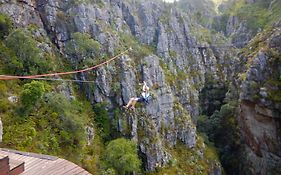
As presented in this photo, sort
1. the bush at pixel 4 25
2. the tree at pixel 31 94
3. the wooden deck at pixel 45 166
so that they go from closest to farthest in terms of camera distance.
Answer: the wooden deck at pixel 45 166, the tree at pixel 31 94, the bush at pixel 4 25

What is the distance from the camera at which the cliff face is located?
42094 millimetres

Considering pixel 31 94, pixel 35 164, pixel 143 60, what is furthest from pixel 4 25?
pixel 35 164

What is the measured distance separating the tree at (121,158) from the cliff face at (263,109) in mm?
20466

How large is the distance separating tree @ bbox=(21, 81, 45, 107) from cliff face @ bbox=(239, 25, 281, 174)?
2969cm

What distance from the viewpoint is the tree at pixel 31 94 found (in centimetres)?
2662

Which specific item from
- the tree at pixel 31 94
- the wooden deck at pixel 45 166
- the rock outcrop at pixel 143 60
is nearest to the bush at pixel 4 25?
the rock outcrop at pixel 143 60

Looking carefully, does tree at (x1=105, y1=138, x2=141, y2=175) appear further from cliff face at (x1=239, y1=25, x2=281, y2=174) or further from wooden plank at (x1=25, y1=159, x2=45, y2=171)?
cliff face at (x1=239, y1=25, x2=281, y2=174)

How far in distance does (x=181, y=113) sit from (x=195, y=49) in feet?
79.9

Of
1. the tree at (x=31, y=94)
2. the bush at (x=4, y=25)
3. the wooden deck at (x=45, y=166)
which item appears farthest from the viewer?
the bush at (x=4, y=25)

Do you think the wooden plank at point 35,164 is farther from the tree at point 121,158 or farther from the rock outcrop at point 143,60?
the rock outcrop at point 143,60

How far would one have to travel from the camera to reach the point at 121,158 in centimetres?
3209

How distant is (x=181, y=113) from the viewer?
5059cm

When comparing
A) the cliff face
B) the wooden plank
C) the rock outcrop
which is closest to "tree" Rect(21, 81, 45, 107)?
the rock outcrop

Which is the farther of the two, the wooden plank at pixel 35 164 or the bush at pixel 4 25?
the bush at pixel 4 25
